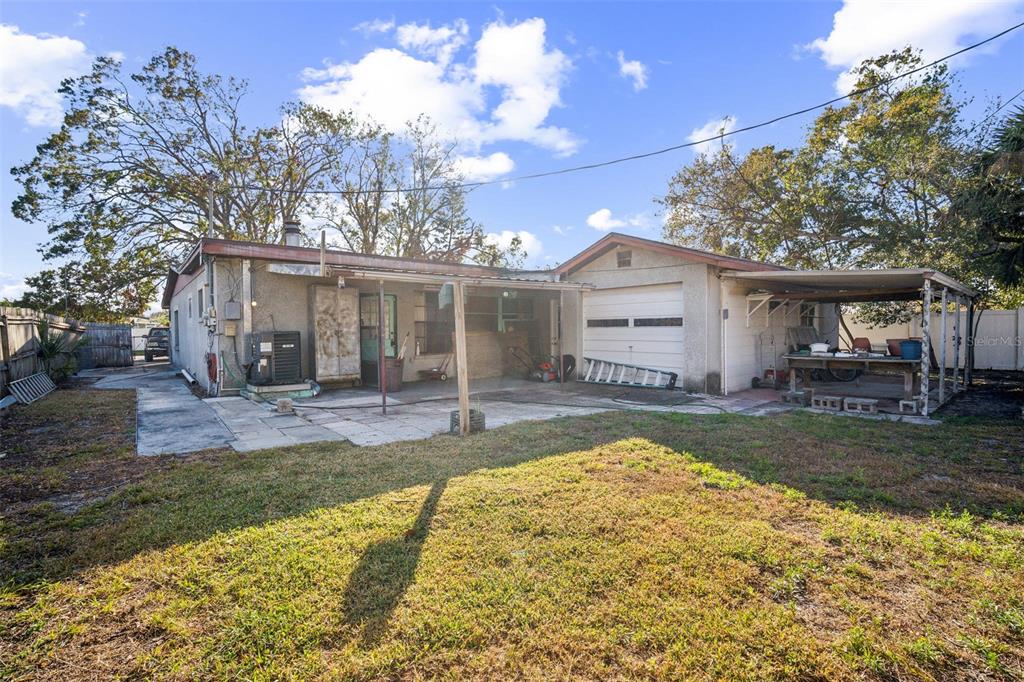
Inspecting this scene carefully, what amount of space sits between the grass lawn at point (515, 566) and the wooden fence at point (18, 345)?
15.8 ft

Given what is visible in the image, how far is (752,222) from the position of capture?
17391 mm

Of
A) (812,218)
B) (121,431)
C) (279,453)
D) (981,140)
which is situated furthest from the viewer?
(812,218)

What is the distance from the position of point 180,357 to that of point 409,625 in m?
17.4

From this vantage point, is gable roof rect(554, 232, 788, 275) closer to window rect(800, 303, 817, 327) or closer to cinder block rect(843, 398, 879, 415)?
window rect(800, 303, 817, 327)

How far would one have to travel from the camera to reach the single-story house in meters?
9.04

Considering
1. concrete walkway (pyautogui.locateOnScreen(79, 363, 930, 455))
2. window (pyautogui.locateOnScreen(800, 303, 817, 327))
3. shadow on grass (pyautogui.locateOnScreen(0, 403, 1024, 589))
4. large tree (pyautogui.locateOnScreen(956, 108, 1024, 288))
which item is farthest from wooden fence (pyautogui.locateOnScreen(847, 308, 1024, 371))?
shadow on grass (pyautogui.locateOnScreen(0, 403, 1024, 589))

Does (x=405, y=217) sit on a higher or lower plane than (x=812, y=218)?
higher

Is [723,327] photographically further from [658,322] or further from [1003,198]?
[1003,198]

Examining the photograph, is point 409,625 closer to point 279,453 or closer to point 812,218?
point 279,453

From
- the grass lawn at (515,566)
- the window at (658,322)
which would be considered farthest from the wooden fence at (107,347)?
the window at (658,322)

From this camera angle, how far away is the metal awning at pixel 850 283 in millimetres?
7258

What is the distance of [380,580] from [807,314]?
13827 mm

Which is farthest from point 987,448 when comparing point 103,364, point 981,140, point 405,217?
point 103,364

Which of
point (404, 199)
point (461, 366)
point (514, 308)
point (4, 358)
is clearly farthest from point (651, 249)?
point (404, 199)
